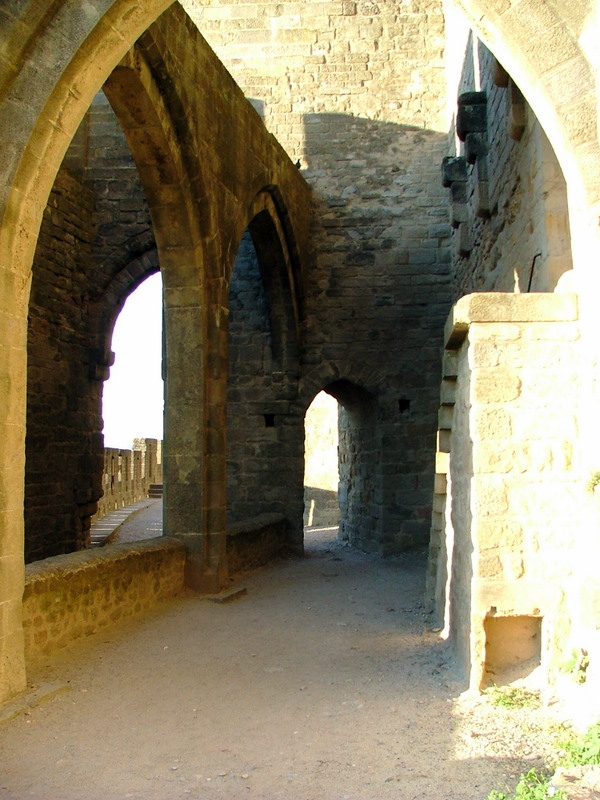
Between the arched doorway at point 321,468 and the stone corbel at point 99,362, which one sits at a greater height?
the stone corbel at point 99,362

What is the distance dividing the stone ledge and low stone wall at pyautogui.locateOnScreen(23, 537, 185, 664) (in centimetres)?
270

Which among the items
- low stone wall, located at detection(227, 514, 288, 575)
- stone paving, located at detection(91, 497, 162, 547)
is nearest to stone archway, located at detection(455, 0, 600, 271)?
low stone wall, located at detection(227, 514, 288, 575)

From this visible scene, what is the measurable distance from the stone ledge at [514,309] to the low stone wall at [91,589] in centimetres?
270

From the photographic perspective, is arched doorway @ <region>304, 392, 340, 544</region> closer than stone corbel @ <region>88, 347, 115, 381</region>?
No

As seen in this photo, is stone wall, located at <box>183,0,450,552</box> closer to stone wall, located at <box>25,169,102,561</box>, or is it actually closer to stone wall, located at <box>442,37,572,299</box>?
stone wall, located at <box>442,37,572,299</box>

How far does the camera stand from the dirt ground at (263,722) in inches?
103

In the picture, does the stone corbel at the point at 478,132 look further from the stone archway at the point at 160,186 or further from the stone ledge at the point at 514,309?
the stone ledge at the point at 514,309

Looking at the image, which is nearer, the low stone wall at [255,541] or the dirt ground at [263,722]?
the dirt ground at [263,722]

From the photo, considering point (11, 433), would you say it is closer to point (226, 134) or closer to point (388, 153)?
point (226, 134)

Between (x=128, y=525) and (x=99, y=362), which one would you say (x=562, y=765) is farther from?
(x=128, y=525)

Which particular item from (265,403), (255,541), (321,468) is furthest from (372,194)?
(321,468)

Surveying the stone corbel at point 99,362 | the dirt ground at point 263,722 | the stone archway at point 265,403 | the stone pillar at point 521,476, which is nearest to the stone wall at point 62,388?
the stone corbel at point 99,362

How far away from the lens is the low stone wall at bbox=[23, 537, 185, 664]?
410 cm

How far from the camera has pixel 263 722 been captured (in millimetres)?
3271
